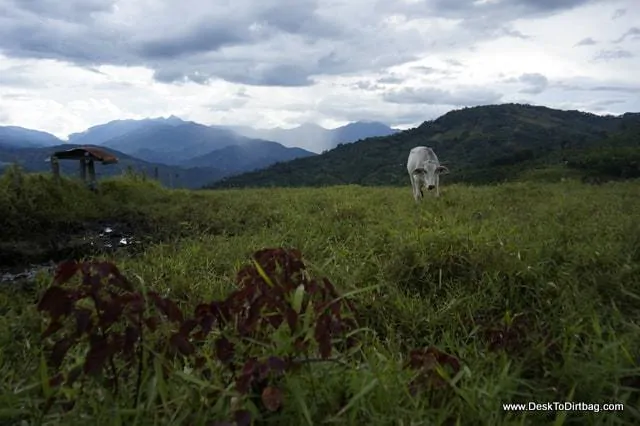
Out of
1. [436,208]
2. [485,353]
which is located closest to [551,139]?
[436,208]

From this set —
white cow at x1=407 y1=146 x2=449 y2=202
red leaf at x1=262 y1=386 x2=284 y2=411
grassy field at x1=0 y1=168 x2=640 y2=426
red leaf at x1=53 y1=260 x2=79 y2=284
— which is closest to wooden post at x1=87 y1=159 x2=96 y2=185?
grassy field at x1=0 y1=168 x2=640 y2=426

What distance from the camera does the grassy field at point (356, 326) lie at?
7.29 ft

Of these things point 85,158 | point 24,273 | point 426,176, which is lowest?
point 24,273

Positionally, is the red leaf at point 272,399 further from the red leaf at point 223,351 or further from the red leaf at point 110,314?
the red leaf at point 110,314

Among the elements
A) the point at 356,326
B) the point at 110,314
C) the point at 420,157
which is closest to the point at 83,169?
the point at 420,157

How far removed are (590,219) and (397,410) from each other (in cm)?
616

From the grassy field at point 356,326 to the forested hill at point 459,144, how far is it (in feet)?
166

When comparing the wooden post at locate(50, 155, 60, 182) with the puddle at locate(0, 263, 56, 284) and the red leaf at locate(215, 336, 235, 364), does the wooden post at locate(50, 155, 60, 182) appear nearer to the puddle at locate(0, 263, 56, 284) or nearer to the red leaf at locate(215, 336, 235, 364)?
the puddle at locate(0, 263, 56, 284)

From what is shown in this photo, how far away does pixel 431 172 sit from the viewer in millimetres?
12703

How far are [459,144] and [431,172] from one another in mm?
90456

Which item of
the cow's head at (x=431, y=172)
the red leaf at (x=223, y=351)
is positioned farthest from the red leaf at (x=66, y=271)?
the cow's head at (x=431, y=172)

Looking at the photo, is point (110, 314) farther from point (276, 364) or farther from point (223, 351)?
point (276, 364)

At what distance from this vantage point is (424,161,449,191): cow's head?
41.0 feet

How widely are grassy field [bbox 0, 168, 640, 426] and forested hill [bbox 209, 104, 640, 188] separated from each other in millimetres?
50704
